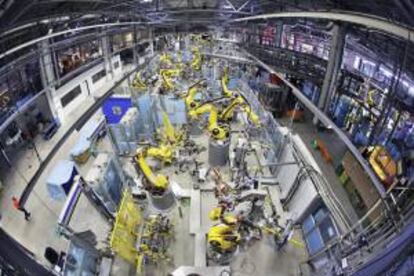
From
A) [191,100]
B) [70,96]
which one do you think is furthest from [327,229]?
[70,96]

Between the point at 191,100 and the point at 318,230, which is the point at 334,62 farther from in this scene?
the point at 191,100

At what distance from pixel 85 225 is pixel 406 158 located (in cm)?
792

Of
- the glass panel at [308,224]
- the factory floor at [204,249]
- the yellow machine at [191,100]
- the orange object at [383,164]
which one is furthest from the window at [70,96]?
the orange object at [383,164]

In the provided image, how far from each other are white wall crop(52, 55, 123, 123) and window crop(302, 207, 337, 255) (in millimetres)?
9941

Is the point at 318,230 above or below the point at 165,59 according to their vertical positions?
below

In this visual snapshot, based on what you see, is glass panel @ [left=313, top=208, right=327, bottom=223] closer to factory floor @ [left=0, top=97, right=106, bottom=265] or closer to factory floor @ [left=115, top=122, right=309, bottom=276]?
factory floor @ [left=115, top=122, right=309, bottom=276]

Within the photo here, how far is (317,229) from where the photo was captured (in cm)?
→ 561

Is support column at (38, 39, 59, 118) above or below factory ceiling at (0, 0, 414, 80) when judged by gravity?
below

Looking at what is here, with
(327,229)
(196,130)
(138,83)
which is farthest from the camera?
(138,83)

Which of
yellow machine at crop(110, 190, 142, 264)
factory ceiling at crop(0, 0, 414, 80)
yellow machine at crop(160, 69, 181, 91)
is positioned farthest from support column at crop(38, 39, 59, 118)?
yellow machine at crop(110, 190, 142, 264)

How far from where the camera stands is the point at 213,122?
8266 mm

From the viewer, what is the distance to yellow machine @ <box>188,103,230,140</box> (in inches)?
310

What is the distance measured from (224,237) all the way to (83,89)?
1222 cm

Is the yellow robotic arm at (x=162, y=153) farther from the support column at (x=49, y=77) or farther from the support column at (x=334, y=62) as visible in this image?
the support column at (x=49, y=77)
